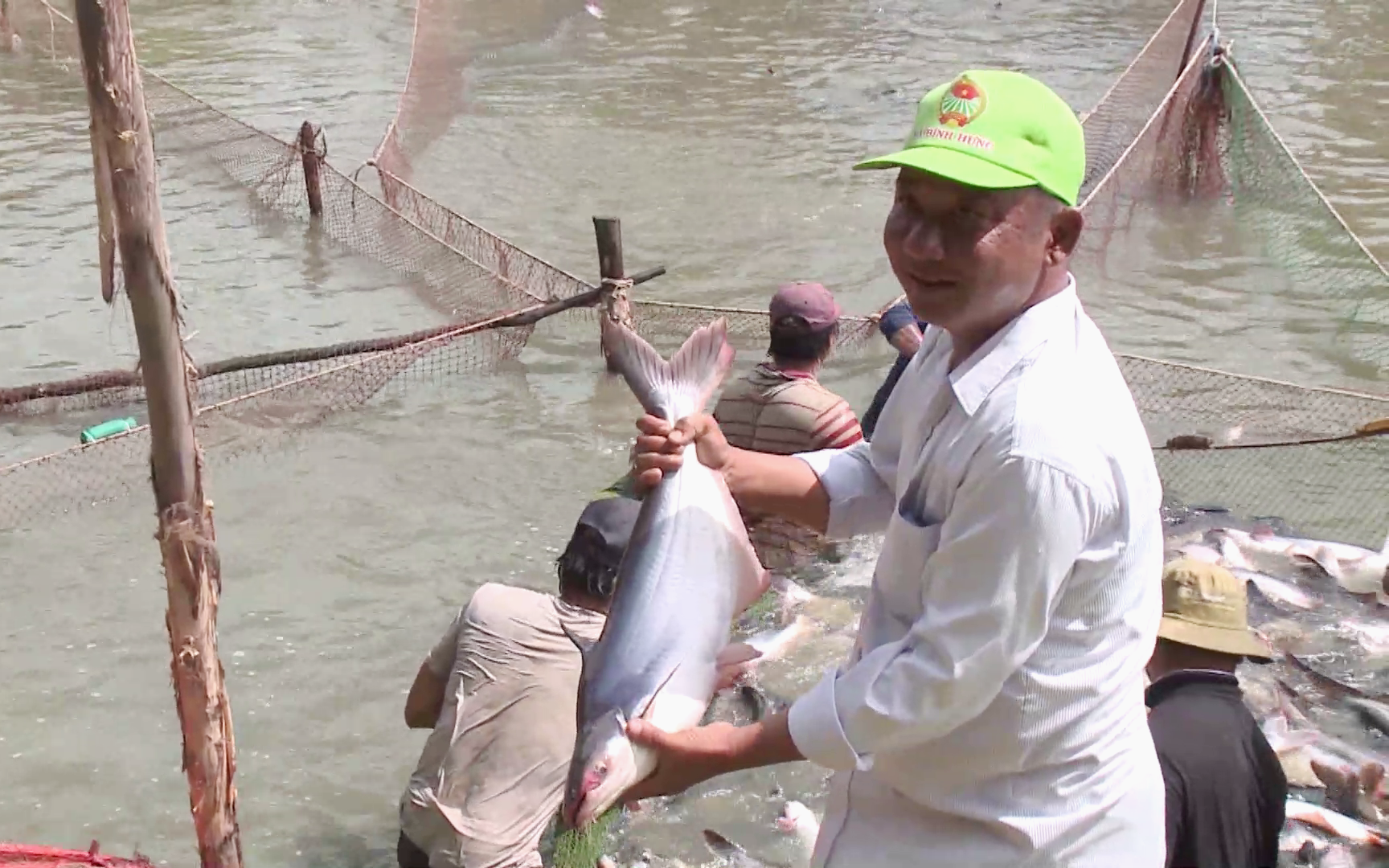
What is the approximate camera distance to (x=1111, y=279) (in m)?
11.4

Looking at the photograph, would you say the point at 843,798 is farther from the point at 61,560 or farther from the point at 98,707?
the point at 61,560

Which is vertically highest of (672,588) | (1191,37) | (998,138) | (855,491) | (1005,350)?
(998,138)

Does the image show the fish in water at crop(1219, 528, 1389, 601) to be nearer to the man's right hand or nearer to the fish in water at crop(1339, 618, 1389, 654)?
the fish in water at crop(1339, 618, 1389, 654)

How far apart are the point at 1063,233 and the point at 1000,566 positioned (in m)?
0.53

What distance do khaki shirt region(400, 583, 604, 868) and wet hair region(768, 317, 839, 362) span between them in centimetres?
199

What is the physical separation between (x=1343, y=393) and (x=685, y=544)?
16.8ft

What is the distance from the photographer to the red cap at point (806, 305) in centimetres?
566

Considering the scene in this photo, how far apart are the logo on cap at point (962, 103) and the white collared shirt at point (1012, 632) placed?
322 mm

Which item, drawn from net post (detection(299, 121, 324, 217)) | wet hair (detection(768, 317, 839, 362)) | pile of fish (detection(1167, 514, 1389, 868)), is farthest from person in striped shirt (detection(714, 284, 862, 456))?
net post (detection(299, 121, 324, 217))

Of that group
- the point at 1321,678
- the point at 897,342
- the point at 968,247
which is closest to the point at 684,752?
the point at 968,247

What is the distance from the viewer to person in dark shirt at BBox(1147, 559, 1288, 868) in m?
3.31

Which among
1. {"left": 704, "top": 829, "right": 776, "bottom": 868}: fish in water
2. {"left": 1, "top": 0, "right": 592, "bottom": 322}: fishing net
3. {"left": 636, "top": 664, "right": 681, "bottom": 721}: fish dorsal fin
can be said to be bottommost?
{"left": 704, "top": 829, "right": 776, "bottom": 868}: fish in water

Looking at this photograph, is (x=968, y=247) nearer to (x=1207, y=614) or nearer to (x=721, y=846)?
(x=1207, y=614)

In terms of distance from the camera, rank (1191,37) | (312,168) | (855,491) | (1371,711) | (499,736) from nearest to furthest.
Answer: (855,491), (499,736), (1371,711), (312,168), (1191,37)
